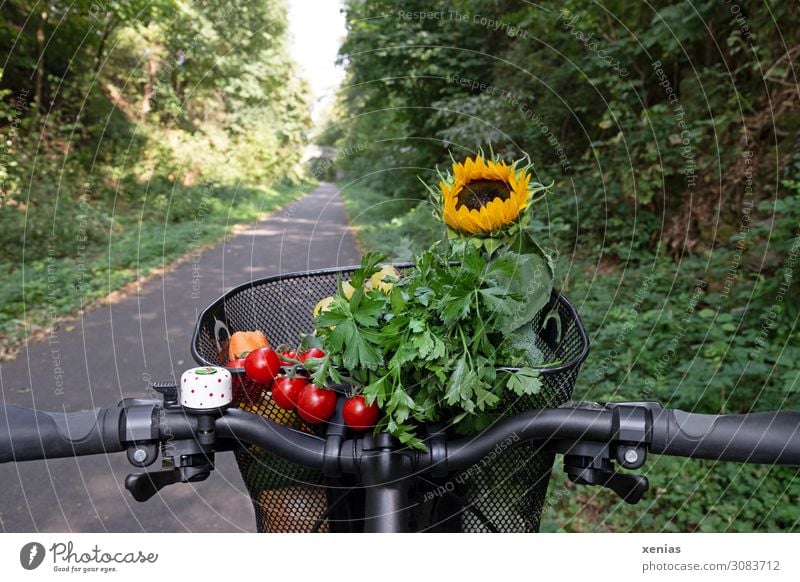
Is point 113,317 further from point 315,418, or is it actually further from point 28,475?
point 315,418

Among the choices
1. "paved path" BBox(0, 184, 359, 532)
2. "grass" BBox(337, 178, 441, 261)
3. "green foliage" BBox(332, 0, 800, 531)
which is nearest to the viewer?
"green foliage" BBox(332, 0, 800, 531)

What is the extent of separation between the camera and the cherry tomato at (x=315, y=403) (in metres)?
0.78

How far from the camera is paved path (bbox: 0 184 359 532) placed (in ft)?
8.11

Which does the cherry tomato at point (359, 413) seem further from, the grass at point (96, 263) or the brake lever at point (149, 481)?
the grass at point (96, 263)

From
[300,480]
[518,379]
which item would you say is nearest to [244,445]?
[300,480]

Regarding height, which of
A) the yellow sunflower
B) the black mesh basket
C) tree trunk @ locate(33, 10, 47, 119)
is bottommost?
the black mesh basket

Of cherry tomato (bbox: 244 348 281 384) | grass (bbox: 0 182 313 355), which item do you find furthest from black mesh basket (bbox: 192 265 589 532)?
grass (bbox: 0 182 313 355)

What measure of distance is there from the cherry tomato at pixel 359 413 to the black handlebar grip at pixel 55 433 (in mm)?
350

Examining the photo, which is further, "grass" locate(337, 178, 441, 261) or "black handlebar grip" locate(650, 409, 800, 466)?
"grass" locate(337, 178, 441, 261)

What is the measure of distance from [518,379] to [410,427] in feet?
0.55

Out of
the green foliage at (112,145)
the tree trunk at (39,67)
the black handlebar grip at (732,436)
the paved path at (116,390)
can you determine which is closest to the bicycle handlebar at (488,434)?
the black handlebar grip at (732,436)

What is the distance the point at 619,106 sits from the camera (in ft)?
15.6

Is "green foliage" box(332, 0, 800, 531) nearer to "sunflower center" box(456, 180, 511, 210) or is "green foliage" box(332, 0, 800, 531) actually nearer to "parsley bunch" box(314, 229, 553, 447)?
"sunflower center" box(456, 180, 511, 210)

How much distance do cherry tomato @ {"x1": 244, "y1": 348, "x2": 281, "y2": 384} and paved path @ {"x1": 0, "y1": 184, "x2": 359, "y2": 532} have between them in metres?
0.22
